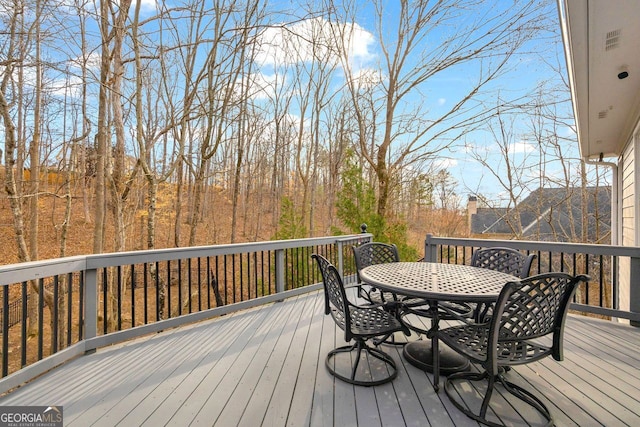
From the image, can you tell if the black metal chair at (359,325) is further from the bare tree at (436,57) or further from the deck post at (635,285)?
the bare tree at (436,57)

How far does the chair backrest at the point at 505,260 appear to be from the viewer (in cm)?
278

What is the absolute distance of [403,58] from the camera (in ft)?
24.0

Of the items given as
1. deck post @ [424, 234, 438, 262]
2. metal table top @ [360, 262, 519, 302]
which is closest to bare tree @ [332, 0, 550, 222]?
deck post @ [424, 234, 438, 262]

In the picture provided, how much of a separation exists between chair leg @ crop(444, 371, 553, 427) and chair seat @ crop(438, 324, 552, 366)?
0.13m

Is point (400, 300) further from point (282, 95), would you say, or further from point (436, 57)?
point (282, 95)

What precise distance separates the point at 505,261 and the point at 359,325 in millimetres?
1912

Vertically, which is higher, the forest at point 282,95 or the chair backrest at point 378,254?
the forest at point 282,95

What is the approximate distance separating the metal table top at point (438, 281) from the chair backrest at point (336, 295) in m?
0.29

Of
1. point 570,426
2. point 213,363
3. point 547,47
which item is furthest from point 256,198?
point 570,426

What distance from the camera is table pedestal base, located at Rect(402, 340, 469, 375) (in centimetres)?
225

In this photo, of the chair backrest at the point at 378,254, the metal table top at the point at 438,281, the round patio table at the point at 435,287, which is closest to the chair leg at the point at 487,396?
the round patio table at the point at 435,287

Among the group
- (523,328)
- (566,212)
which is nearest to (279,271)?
(523,328)

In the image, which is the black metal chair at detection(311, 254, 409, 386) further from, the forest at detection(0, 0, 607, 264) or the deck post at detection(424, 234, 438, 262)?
the forest at detection(0, 0, 607, 264)

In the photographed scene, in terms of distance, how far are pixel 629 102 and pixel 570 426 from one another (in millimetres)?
3770
